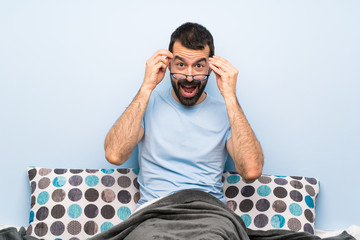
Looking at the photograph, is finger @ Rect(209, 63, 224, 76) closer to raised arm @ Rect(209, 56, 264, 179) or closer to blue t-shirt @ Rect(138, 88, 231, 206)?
raised arm @ Rect(209, 56, 264, 179)

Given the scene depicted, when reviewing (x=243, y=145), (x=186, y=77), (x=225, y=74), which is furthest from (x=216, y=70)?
(x=243, y=145)

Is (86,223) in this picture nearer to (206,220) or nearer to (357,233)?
(206,220)

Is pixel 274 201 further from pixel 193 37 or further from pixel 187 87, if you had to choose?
pixel 193 37

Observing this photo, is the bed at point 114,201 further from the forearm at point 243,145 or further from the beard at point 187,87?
the beard at point 187,87

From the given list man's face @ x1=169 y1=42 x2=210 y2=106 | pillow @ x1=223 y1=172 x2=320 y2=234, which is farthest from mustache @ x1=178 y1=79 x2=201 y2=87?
pillow @ x1=223 y1=172 x2=320 y2=234

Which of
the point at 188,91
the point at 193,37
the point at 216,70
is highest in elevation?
the point at 193,37

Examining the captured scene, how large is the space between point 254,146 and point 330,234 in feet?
2.16

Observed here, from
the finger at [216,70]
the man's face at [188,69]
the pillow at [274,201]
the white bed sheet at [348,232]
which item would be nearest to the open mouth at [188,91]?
the man's face at [188,69]

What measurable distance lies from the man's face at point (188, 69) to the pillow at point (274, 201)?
458 millimetres

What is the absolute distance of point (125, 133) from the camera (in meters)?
1.93

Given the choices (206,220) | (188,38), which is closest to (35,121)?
(188,38)

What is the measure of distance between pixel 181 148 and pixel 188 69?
0.37m

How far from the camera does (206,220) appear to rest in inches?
66.1

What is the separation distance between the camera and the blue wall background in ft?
7.25
